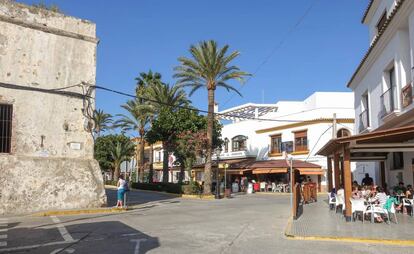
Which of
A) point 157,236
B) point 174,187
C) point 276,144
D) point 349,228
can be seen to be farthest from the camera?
point 276,144

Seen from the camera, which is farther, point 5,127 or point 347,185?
point 5,127

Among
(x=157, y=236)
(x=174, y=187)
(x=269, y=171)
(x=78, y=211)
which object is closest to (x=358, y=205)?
(x=157, y=236)

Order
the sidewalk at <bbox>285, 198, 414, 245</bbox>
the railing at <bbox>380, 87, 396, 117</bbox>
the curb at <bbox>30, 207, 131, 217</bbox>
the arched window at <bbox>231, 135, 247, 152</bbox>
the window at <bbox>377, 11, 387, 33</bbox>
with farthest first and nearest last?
the arched window at <bbox>231, 135, 247, 152</bbox>
the window at <bbox>377, 11, 387, 33</bbox>
the railing at <bbox>380, 87, 396, 117</bbox>
the curb at <bbox>30, 207, 131, 217</bbox>
the sidewalk at <bbox>285, 198, 414, 245</bbox>

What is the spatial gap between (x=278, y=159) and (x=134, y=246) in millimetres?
34621

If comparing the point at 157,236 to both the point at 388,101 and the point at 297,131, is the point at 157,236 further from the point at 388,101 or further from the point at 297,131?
the point at 297,131

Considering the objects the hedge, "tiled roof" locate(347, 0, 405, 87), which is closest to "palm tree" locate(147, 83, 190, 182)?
the hedge

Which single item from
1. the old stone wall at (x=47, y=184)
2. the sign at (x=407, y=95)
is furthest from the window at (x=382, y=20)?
the old stone wall at (x=47, y=184)

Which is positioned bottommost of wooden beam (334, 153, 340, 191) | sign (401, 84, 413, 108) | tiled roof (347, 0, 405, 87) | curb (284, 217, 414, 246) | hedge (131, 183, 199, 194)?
curb (284, 217, 414, 246)

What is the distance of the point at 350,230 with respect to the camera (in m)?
12.3

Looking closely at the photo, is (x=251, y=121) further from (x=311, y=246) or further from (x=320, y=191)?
(x=311, y=246)

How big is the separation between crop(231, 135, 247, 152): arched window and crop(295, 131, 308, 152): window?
7.65 meters

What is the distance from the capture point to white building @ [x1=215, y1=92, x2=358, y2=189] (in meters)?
40.1

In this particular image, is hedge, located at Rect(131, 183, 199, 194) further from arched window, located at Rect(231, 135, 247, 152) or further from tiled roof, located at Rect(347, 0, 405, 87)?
tiled roof, located at Rect(347, 0, 405, 87)

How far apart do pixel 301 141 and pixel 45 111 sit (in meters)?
27.9
